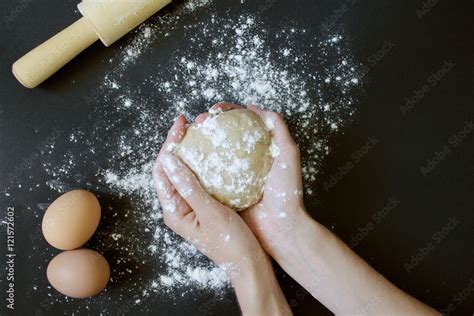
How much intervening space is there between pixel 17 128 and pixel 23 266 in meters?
0.46

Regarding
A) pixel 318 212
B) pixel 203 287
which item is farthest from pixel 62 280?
pixel 318 212

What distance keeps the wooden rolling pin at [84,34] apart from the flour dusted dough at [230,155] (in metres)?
0.44

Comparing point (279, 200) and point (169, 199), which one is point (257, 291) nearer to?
point (279, 200)

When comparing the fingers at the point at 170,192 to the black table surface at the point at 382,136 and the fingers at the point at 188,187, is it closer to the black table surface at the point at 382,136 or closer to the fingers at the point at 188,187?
the fingers at the point at 188,187

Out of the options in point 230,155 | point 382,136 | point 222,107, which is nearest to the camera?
point 230,155

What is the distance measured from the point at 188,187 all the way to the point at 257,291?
0.38m

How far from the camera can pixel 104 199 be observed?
175 centimetres

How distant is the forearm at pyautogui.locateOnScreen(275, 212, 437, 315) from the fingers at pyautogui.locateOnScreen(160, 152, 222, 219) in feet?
0.93

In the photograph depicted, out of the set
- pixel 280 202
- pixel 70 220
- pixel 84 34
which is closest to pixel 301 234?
pixel 280 202

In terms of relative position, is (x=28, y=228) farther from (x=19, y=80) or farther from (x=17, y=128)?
(x=19, y=80)

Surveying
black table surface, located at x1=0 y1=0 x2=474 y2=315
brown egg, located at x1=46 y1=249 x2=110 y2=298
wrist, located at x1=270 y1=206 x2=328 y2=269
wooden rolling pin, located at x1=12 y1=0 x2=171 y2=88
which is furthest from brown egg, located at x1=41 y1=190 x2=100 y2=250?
wrist, located at x1=270 y1=206 x2=328 y2=269

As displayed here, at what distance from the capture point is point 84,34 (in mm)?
1674

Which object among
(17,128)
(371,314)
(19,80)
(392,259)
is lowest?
(392,259)

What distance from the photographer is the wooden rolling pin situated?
163cm
